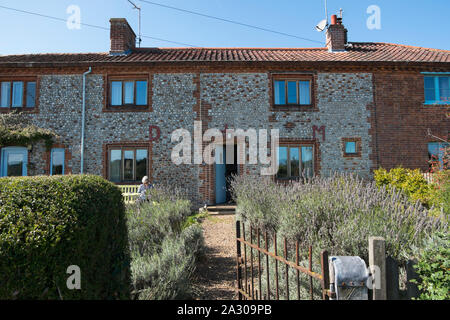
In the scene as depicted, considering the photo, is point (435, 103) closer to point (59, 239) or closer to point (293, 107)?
point (293, 107)

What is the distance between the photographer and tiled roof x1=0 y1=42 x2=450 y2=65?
10.9 m

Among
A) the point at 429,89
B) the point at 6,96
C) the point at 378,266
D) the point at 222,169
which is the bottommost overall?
the point at 378,266

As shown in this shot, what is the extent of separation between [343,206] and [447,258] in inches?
65.9

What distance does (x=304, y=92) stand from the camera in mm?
11031

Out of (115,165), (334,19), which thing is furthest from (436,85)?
(115,165)

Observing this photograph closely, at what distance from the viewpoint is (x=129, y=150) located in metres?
10.7

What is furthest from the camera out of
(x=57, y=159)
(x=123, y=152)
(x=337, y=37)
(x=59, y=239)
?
(x=337, y=37)

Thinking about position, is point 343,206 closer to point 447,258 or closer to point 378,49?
point 447,258

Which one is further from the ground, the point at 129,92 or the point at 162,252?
the point at 129,92

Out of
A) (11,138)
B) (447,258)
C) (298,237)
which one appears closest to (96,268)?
(298,237)

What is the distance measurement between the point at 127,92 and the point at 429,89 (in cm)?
1226

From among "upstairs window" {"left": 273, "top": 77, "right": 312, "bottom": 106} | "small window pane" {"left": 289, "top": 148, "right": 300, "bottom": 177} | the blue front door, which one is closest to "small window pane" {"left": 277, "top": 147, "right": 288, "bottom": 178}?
"small window pane" {"left": 289, "top": 148, "right": 300, "bottom": 177}

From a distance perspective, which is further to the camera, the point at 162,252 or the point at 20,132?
the point at 20,132

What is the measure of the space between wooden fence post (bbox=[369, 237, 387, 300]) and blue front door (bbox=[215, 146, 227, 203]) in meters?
8.71
